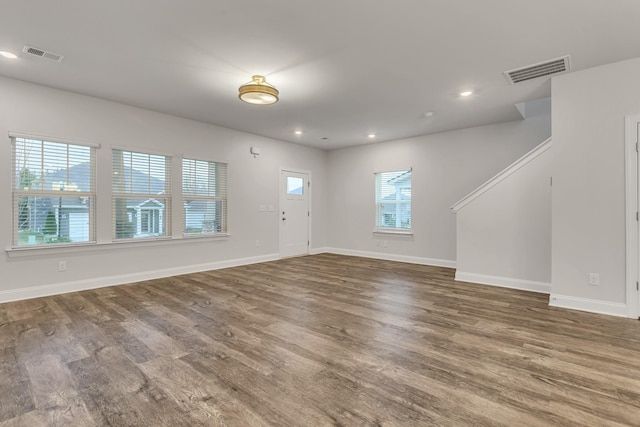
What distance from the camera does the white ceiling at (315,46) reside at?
2402 millimetres

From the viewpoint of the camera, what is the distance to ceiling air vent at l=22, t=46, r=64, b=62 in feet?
9.78

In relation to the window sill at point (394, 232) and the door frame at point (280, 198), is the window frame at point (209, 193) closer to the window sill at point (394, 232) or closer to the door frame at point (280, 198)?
the door frame at point (280, 198)

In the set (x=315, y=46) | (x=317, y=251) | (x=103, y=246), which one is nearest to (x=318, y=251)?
(x=317, y=251)

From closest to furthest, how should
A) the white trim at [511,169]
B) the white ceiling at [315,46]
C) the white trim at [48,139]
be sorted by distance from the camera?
the white ceiling at [315,46] → the white trim at [48,139] → the white trim at [511,169]

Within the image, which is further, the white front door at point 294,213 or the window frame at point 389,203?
the white front door at point 294,213

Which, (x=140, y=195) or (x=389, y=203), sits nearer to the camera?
(x=140, y=195)

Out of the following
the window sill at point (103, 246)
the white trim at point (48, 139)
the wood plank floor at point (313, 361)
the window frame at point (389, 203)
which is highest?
the white trim at point (48, 139)

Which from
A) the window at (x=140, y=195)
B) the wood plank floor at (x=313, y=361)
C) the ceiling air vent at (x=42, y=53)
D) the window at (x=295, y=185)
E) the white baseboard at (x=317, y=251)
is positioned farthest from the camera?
the white baseboard at (x=317, y=251)

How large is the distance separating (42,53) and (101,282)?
2880mm

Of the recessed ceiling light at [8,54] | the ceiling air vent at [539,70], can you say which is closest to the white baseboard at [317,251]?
the ceiling air vent at [539,70]

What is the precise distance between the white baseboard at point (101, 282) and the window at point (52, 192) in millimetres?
560

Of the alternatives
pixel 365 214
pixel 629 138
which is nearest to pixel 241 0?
pixel 629 138

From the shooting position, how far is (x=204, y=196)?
5.56 metres

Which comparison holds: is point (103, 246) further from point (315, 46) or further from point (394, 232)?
point (394, 232)
